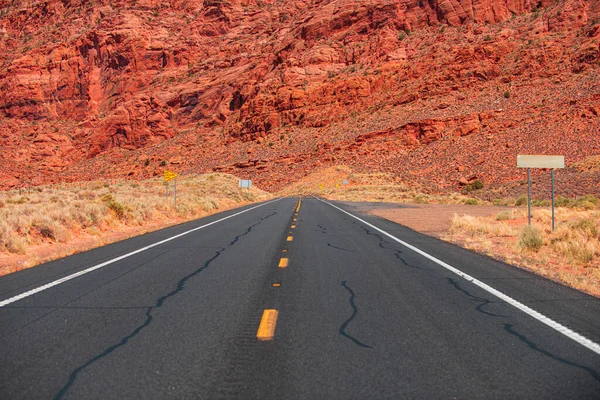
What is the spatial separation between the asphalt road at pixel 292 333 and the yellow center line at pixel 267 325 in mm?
27

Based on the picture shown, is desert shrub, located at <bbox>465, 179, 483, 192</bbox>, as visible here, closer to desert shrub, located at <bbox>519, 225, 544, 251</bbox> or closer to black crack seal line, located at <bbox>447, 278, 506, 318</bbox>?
desert shrub, located at <bbox>519, 225, 544, 251</bbox>

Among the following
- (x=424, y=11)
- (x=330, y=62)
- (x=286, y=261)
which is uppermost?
(x=424, y=11)

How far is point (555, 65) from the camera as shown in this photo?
217 ft

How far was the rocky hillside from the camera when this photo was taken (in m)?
62.2

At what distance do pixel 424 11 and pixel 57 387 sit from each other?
98.6m

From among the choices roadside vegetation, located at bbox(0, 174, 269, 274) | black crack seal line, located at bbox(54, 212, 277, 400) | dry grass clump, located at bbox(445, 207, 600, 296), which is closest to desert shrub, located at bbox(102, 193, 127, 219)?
roadside vegetation, located at bbox(0, 174, 269, 274)

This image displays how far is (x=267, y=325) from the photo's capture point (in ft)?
15.6

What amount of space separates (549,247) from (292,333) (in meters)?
9.58

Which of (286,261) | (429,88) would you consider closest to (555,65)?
(429,88)

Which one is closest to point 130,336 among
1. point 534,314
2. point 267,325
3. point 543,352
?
point 267,325

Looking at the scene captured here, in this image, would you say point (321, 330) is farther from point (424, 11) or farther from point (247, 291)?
point (424, 11)

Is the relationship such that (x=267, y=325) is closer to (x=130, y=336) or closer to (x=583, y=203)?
(x=130, y=336)

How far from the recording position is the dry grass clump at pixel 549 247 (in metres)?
8.09

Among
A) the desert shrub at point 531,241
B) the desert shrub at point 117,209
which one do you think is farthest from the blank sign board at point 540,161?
the desert shrub at point 117,209
